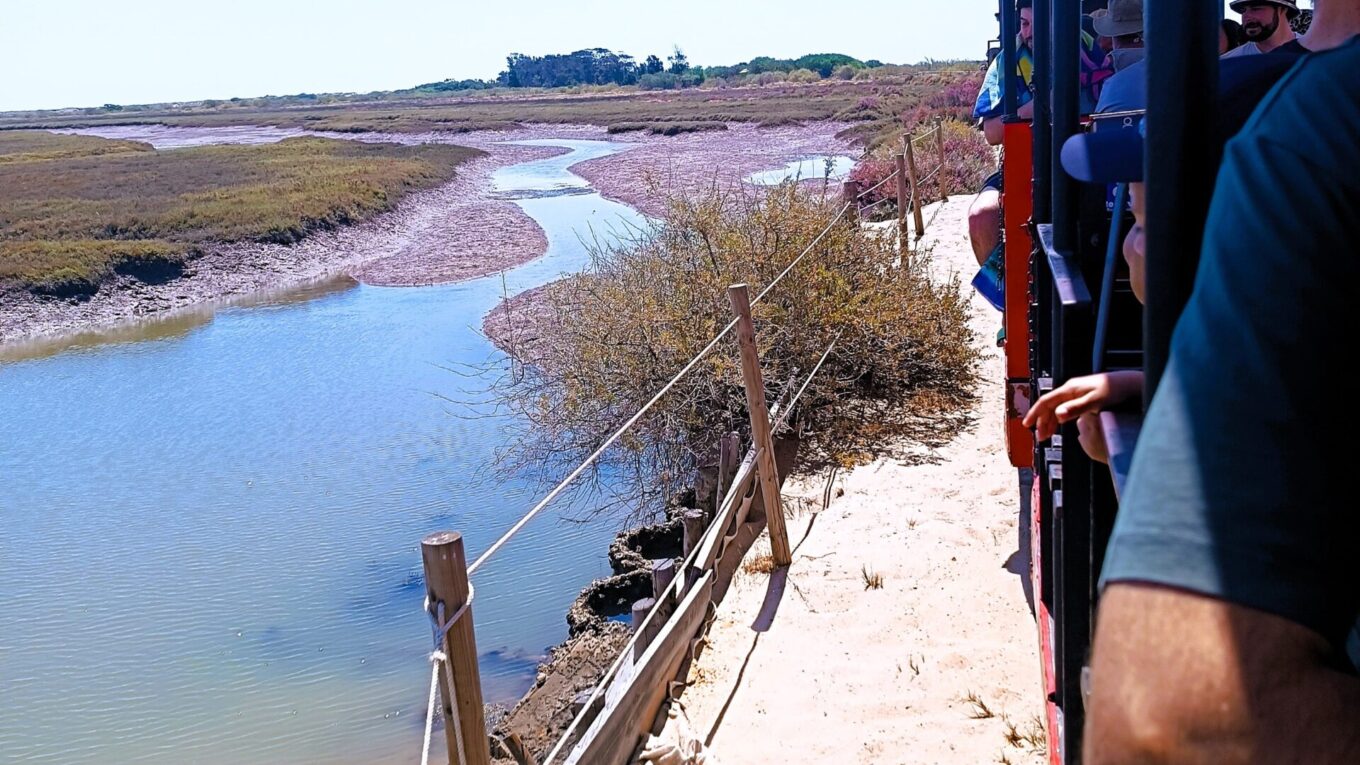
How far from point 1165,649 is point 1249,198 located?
10.1 inches

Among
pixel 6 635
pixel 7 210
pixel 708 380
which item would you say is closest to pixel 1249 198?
pixel 708 380

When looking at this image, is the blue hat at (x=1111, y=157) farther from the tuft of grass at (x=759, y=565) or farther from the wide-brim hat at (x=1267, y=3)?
the tuft of grass at (x=759, y=565)

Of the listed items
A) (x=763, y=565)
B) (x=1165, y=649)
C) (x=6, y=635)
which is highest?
(x=1165, y=649)

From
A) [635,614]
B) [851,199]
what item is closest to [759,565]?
[635,614]

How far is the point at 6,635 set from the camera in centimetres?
812

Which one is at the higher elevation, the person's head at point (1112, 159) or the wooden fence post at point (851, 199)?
the person's head at point (1112, 159)

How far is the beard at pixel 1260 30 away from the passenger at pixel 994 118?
2.47 ft

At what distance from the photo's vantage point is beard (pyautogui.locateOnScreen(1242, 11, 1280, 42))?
4.27m

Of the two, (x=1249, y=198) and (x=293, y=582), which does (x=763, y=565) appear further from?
(x=1249, y=198)

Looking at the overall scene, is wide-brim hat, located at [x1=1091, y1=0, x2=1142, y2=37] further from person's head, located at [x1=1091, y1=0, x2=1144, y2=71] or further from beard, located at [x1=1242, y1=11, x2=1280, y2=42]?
beard, located at [x1=1242, y1=11, x2=1280, y2=42]

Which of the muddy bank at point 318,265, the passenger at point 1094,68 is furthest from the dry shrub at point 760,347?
the muddy bank at point 318,265

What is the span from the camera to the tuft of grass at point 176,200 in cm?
2133

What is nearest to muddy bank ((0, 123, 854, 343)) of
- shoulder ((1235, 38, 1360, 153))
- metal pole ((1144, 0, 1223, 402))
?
metal pole ((1144, 0, 1223, 402))

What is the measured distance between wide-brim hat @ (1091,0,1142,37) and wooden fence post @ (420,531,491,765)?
6.99 feet
